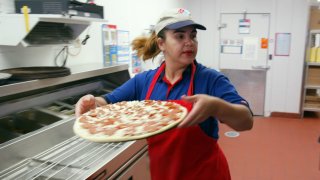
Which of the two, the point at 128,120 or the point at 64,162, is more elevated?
the point at 128,120

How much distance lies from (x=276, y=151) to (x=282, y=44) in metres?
2.19

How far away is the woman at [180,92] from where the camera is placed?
1.19 meters

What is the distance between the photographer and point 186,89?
1270 millimetres

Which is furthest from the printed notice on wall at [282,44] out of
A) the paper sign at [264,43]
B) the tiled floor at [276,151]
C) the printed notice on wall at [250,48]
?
the tiled floor at [276,151]

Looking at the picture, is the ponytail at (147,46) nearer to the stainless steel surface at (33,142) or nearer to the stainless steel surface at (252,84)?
the stainless steel surface at (33,142)

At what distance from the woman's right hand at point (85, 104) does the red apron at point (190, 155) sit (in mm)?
376

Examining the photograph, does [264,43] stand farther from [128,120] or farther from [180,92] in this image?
[128,120]

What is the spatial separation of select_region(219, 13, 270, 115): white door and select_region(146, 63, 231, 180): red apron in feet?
13.4

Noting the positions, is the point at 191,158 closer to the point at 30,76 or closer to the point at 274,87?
the point at 30,76

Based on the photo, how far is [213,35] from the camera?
5211 mm

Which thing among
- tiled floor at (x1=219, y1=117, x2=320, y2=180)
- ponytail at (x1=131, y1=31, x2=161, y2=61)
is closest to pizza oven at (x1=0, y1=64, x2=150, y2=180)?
ponytail at (x1=131, y1=31, x2=161, y2=61)

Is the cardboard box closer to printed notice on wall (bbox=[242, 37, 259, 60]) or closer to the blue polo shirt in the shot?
printed notice on wall (bbox=[242, 37, 259, 60])

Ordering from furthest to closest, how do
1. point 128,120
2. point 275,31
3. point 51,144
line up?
point 275,31
point 51,144
point 128,120

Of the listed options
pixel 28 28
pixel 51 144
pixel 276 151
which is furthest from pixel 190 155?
pixel 276 151
